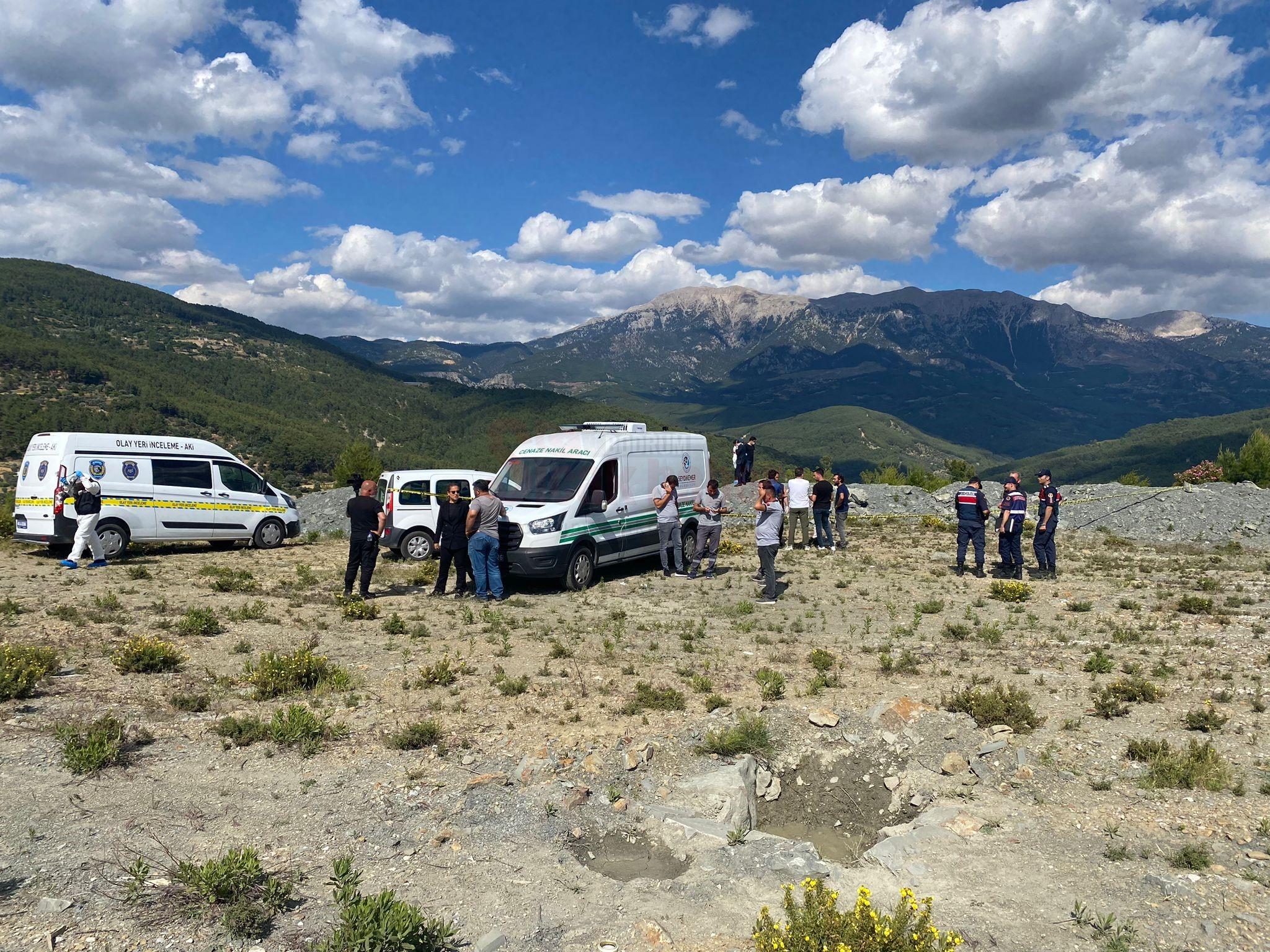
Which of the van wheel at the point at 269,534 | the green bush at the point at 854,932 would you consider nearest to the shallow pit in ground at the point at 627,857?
the green bush at the point at 854,932

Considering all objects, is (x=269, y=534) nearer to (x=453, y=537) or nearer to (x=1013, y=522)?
(x=453, y=537)

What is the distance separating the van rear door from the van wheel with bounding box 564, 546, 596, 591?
9.24m

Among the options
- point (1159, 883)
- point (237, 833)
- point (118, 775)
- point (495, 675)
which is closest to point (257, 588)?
point (495, 675)

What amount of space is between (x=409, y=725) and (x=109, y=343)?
20559cm

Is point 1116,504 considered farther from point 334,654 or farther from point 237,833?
point 237,833

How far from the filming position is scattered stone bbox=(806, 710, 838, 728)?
702 centimetres

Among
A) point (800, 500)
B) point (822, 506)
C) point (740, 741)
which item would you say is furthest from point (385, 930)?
point (822, 506)

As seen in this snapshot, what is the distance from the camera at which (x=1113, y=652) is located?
9.47m

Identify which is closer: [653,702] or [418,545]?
[653,702]

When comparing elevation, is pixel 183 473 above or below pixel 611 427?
below

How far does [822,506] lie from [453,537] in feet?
33.0

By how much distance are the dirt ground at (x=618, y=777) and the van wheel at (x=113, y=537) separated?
10.6 feet

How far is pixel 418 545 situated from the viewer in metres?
16.8

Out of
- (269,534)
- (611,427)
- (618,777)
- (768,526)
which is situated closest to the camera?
(618,777)
